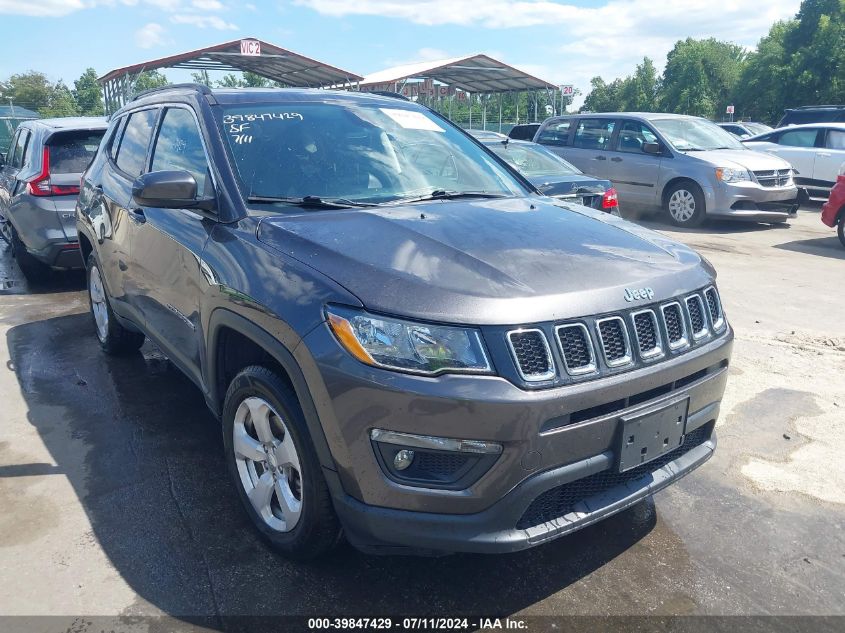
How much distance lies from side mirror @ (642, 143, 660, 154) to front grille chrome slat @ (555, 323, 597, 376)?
393 inches

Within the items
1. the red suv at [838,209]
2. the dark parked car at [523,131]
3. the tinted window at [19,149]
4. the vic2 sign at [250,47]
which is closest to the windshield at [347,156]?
the tinted window at [19,149]

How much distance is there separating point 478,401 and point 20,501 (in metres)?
2.44

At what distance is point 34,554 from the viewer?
9.44ft

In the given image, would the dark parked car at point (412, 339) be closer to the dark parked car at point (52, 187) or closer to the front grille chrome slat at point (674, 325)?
the front grille chrome slat at point (674, 325)

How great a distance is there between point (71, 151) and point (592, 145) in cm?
874

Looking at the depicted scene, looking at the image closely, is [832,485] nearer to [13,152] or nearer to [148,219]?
[148,219]

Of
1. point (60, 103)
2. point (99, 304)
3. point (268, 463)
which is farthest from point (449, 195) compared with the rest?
point (60, 103)

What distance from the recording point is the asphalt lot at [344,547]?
8.51 feet

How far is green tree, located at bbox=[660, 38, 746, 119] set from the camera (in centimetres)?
7150

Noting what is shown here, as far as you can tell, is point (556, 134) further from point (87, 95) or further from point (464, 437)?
point (87, 95)

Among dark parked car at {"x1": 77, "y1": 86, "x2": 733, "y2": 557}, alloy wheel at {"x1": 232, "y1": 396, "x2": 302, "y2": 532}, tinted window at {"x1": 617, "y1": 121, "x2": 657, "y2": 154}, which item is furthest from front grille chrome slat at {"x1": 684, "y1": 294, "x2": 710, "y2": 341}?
tinted window at {"x1": 617, "y1": 121, "x2": 657, "y2": 154}

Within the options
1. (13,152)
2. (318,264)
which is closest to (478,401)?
(318,264)

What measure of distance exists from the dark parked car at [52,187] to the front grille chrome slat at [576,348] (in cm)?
594

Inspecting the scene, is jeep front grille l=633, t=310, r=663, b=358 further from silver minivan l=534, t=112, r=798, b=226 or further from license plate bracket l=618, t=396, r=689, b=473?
silver minivan l=534, t=112, r=798, b=226
